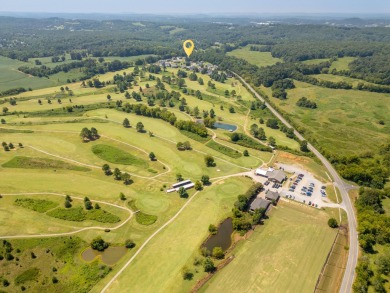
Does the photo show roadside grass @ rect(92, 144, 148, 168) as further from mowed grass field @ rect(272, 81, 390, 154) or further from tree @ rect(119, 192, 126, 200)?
mowed grass field @ rect(272, 81, 390, 154)

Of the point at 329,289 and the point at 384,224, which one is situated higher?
the point at 384,224

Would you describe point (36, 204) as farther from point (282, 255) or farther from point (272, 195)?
point (272, 195)

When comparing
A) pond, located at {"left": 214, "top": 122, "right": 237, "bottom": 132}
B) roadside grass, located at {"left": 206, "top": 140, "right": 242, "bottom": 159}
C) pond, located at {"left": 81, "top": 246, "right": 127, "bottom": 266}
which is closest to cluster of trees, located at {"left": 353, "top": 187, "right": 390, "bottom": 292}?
roadside grass, located at {"left": 206, "top": 140, "right": 242, "bottom": 159}

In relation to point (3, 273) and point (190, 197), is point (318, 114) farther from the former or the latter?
point (3, 273)

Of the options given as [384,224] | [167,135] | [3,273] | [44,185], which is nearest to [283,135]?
[167,135]

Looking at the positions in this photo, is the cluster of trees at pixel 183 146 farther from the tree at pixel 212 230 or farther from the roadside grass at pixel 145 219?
the tree at pixel 212 230

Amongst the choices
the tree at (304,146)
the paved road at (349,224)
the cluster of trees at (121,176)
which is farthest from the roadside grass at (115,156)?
the paved road at (349,224)
